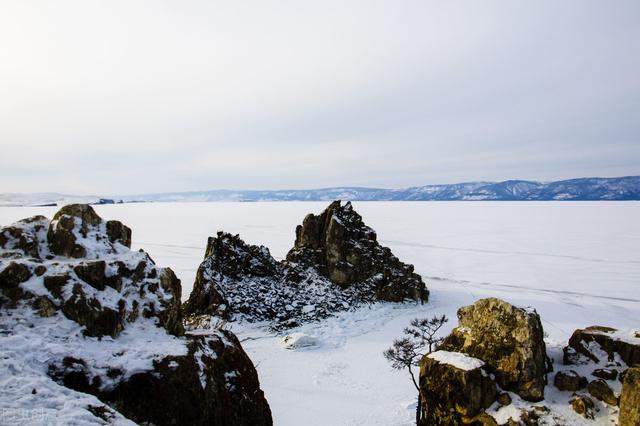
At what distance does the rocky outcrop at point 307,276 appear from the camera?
1184 inches

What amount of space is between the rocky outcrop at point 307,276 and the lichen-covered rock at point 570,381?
19.4 m

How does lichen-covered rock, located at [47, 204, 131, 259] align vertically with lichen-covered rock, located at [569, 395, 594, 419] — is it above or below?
above

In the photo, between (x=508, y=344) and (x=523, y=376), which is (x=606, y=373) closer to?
(x=523, y=376)

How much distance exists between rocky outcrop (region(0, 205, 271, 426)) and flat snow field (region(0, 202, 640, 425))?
342 inches

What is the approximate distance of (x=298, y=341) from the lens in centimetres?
2488

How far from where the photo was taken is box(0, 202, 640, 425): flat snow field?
18656 millimetres

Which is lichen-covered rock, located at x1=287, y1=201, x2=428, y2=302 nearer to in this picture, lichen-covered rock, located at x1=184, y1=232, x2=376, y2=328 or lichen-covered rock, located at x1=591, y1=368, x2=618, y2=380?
lichen-covered rock, located at x1=184, y1=232, x2=376, y2=328

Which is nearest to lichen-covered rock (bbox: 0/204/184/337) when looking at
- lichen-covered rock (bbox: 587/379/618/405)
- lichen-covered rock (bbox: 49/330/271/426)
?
lichen-covered rock (bbox: 49/330/271/426)

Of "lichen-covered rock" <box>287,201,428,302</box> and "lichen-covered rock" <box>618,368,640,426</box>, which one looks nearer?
"lichen-covered rock" <box>618,368,640,426</box>

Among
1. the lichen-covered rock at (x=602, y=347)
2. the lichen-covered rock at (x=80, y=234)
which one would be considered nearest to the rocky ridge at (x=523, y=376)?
the lichen-covered rock at (x=602, y=347)

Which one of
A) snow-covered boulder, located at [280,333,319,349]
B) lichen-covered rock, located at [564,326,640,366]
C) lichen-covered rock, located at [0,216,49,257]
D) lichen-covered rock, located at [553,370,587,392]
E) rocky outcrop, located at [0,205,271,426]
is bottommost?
snow-covered boulder, located at [280,333,319,349]

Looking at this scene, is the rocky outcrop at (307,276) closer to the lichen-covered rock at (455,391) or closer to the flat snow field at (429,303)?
the flat snow field at (429,303)

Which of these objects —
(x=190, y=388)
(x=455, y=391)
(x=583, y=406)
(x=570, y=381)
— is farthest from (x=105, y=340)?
(x=570, y=381)

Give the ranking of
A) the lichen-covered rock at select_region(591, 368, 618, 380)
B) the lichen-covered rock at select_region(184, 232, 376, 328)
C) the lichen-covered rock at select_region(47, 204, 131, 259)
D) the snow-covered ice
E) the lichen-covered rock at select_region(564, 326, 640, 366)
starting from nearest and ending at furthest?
the lichen-covered rock at select_region(47, 204, 131, 259) → the lichen-covered rock at select_region(591, 368, 618, 380) → the lichen-covered rock at select_region(564, 326, 640, 366) → the snow-covered ice → the lichen-covered rock at select_region(184, 232, 376, 328)
